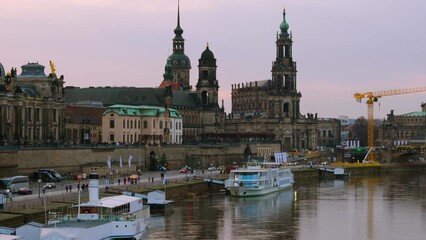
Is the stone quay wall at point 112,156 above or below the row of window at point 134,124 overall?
below

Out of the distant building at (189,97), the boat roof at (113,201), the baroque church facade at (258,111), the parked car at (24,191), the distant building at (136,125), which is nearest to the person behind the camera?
the boat roof at (113,201)

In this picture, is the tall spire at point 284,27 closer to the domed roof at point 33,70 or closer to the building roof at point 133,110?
the building roof at point 133,110

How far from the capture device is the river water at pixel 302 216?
65000 millimetres

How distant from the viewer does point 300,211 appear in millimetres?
81375

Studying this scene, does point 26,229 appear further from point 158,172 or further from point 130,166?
point 158,172

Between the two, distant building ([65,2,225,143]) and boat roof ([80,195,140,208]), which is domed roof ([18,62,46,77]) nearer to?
distant building ([65,2,225,143])

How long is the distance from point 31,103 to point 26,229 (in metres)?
57.5

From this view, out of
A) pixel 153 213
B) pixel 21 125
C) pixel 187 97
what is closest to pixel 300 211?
pixel 153 213

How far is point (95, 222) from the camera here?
5219 cm

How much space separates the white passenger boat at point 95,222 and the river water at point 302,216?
3.77 meters

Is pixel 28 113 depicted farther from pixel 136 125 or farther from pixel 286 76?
pixel 286 76

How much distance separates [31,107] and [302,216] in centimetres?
4327

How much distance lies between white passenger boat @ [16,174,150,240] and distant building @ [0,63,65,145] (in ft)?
143

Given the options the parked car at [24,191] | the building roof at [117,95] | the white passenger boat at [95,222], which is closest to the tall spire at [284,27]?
the building roof at [117,95]
